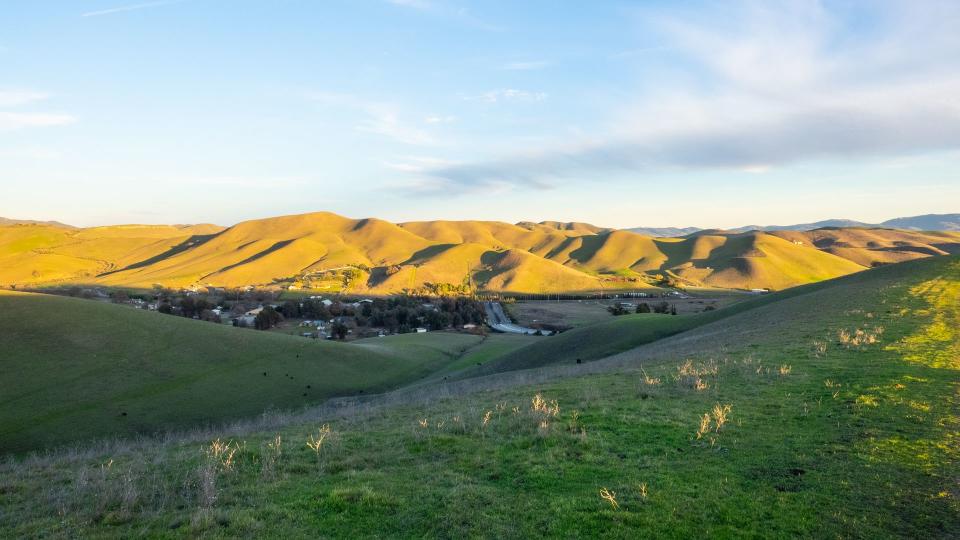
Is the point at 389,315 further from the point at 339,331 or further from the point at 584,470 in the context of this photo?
the point at 584,470

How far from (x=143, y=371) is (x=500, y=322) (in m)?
99.5

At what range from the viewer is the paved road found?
12054 cm

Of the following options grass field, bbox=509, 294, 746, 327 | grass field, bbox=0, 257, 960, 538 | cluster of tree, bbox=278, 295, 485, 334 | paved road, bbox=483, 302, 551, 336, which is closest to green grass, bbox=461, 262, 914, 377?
grass field, bbox=0, 257, 960, 538

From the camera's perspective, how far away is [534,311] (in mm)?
156125

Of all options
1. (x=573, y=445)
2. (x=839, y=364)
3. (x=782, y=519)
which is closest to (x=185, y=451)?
(x=573, y=445)

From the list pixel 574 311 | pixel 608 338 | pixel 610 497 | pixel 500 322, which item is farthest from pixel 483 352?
pixel 574 311

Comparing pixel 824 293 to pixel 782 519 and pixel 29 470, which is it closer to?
pixel 782 519

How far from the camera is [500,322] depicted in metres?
141

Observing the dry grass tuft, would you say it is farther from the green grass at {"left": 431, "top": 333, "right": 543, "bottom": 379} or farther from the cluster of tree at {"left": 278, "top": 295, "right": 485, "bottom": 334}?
the cluster of tree at {"left": 278, "top": 295, "right": 485, "bottom": 334}

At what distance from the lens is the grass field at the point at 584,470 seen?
33.8ft

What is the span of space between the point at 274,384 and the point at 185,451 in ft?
118

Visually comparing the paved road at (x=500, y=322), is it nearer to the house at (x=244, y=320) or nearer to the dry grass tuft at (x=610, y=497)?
the house at (x=244, y=320)

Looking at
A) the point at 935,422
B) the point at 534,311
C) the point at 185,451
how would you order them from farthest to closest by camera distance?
1. the point at 534,311
2. the point at 185,451
3. the point at 935,422

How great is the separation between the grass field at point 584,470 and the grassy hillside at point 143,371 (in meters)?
25.2
